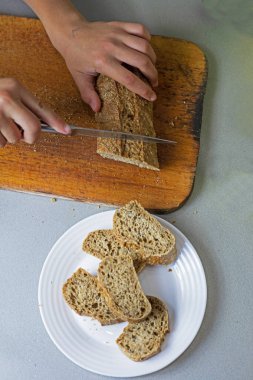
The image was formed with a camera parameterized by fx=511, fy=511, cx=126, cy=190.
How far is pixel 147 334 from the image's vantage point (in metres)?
1.29

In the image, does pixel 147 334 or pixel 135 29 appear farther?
pixel 135 29

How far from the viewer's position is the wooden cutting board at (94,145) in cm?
148

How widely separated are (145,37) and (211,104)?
290 millimetres

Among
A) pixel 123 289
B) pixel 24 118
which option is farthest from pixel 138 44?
pixel 123 289

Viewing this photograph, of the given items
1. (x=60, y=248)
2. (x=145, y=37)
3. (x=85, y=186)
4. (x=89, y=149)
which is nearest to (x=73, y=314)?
(x=60, y=248)

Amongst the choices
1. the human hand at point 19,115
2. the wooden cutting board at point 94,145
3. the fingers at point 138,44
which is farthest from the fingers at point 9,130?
the fingers at point 138,44

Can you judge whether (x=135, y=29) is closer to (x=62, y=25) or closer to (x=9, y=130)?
(x=62, y=25)

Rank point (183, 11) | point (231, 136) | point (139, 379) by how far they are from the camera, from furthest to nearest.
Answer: point (183, 11) < point (231, 136) < point (139, 379)

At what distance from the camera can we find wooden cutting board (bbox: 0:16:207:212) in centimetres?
148

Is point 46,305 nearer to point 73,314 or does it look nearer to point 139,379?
point 73,314

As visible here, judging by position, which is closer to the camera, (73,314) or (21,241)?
(73,314)

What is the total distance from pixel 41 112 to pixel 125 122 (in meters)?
0.26

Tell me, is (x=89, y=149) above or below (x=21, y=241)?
above

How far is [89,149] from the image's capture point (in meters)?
1.51
